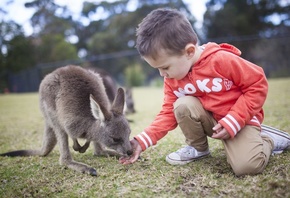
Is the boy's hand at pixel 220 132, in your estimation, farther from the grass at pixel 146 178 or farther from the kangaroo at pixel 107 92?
the kangaroo at pixel 107 92

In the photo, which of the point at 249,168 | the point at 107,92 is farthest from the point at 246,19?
the point at 249,168

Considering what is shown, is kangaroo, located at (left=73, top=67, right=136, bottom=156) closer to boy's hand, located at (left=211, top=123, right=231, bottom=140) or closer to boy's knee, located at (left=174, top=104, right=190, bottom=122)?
boy's knee, located at (left=174, top=104, right=190, bottom=122)

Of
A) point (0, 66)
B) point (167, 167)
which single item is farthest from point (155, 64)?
point (0, 66)

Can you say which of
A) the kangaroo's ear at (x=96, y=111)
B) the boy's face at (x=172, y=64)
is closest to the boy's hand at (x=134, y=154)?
the kangaroo's ear at (x=96, y=111)

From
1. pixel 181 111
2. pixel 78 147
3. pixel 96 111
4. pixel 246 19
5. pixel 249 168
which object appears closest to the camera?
pixel 249 168

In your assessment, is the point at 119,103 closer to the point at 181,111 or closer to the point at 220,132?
the point at 181,111

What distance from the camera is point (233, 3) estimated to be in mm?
22422

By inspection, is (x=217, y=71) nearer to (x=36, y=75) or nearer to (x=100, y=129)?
(x=100, y=129)

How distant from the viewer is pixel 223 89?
83.6 inches

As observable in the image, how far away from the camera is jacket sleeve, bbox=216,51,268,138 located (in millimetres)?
1961

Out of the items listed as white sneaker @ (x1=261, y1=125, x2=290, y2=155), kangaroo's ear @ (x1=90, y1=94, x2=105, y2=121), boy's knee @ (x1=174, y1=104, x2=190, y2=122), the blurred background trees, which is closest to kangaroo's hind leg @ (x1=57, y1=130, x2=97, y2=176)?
kangaroo's ear @ (x1=90, y1=94, x2=105, y2=121)

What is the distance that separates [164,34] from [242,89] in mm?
703

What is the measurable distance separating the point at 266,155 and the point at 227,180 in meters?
0.39

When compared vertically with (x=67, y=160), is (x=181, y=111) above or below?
above
